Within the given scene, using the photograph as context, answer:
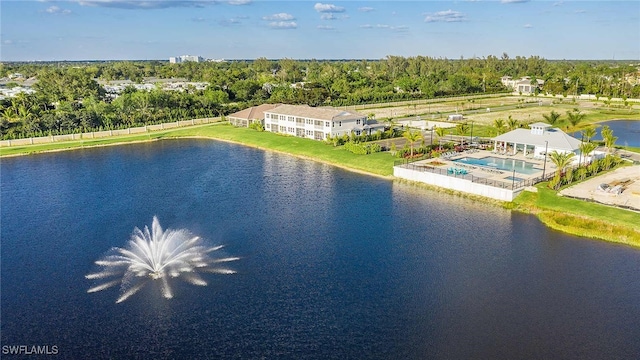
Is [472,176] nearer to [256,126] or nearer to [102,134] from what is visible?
[256,126]

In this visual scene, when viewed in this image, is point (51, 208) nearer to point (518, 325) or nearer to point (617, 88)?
point (518, 325)

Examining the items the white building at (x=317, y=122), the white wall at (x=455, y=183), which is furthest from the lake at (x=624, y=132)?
the white wall at (x=455, y=183)

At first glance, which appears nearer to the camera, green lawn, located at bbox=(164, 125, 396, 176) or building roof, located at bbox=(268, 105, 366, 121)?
green lawn, located at bbox=(164, 125, 396, 176)

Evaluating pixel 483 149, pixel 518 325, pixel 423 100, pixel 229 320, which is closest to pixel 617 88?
pixel 423 100

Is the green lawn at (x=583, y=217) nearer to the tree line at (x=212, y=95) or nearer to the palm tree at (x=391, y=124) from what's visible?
the palm tree at (x=391, y=124)

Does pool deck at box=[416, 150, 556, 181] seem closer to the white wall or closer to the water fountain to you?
the white wall

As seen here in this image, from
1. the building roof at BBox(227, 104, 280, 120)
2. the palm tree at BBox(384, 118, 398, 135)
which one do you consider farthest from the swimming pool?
the building roof at BBox(227, 104, 280, 120)
